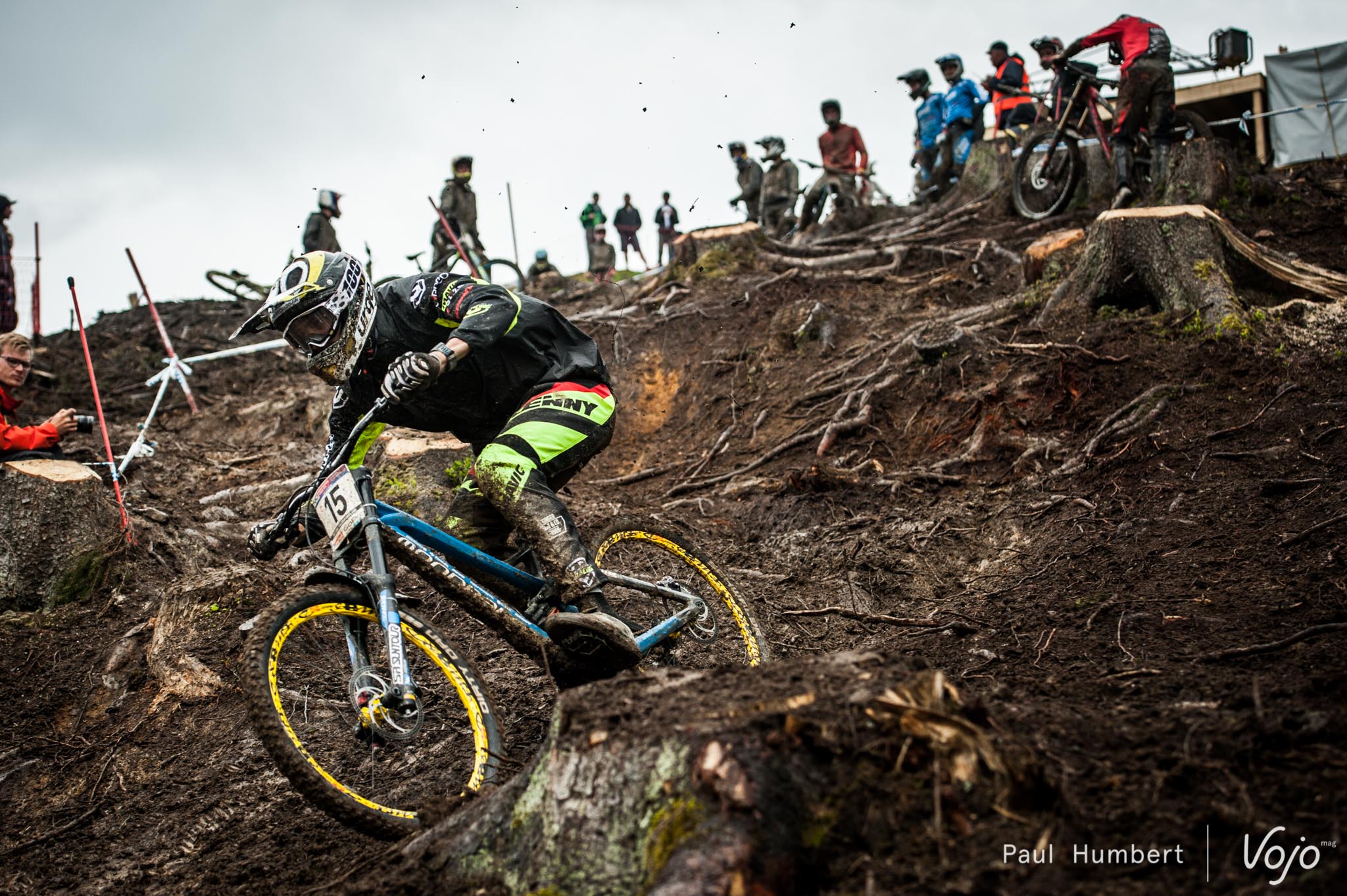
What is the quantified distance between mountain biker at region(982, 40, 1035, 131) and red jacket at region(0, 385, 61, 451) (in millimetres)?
11436

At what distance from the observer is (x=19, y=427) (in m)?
7.13

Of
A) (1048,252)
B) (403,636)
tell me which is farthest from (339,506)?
(1048,252)

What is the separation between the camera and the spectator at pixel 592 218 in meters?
21.5

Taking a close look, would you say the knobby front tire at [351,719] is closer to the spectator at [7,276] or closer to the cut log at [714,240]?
the cut log at [714,240]

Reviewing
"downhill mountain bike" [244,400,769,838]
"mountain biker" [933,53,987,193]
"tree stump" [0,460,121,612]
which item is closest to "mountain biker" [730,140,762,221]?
"mountain biker" [933,53,987,193]

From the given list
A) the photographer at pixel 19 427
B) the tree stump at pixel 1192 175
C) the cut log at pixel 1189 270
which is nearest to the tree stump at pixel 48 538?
the photographer at pixel 19 427

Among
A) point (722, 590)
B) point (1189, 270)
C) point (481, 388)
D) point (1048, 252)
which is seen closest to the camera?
point (481, 388)

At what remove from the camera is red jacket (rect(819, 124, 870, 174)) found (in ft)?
50.3

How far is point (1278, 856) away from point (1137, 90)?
9289mm

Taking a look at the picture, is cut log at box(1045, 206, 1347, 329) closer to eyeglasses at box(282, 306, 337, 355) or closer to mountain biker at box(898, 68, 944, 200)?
eyeglasses at box(282, 306, 337, 355)

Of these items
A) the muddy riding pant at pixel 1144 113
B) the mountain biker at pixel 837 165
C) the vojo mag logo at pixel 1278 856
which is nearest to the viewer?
the vojo mag logo at pixel 1278 856

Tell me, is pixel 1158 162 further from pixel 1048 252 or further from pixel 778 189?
pixel 778 189

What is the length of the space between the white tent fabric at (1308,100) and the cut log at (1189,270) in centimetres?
1177

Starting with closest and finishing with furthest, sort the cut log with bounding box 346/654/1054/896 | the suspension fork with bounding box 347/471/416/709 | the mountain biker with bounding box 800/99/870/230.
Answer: the cut log with bounding box 346/654/1054/896 < the suspension fork with bounding box 347/471/416/709 < the mountain biker with bounding box 800/99/870/230
